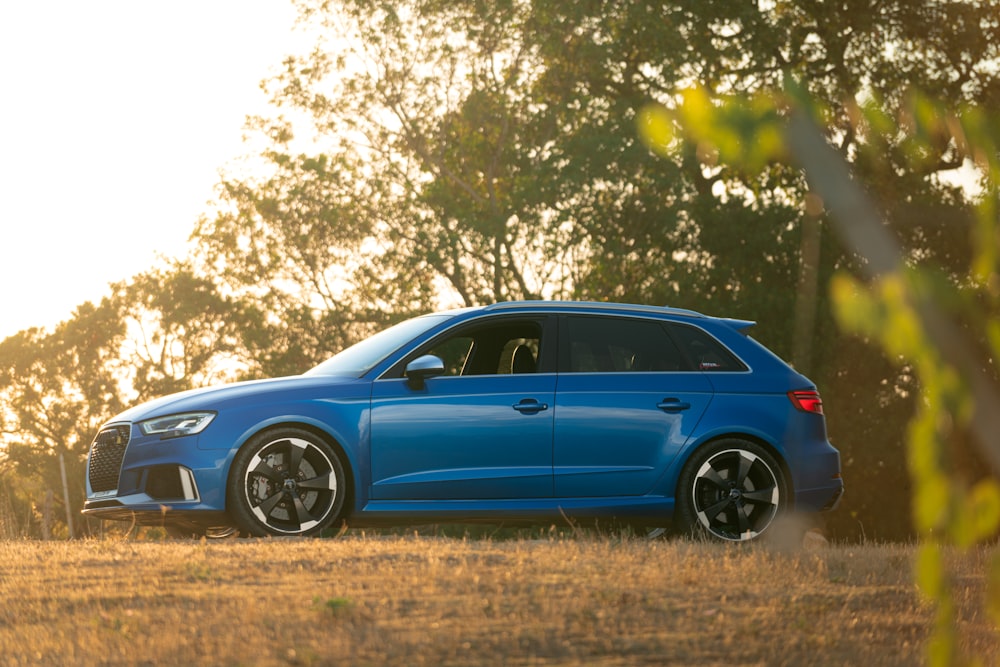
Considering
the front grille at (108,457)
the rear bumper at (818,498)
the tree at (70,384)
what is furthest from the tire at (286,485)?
the tree at (70,384)

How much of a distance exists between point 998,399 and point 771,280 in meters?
28.9

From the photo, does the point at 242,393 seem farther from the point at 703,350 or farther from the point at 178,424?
the point at 703,350

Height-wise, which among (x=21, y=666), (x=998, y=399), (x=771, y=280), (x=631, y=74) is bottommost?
(x=21, y=666)

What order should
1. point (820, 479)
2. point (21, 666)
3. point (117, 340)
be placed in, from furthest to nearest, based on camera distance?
point (117, 340), point (820, 479), point (21, 666)

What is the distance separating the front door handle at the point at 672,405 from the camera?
9719 mm

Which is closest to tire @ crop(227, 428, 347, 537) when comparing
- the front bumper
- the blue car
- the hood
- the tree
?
the blue car

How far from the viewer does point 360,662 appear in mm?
5219

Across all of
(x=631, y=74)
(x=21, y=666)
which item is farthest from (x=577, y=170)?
(x=21, y=666)

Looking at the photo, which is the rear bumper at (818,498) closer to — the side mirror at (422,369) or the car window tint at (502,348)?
the car window tint at (502,348)

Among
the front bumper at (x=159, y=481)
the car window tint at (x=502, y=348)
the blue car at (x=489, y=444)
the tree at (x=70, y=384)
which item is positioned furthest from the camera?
the tree at (x=70, y=384)

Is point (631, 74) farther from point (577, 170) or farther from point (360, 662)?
point (360, 662)

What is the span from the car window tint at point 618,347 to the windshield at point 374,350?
0.95 meters

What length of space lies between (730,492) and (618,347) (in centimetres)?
129

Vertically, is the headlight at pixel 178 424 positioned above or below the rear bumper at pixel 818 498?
above
